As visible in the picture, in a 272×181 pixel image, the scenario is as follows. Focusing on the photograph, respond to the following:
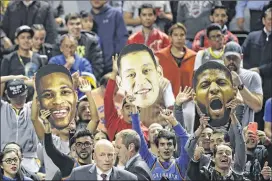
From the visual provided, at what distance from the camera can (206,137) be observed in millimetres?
15914

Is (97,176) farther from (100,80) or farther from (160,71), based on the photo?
(100,80)

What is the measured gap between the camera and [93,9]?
19.5 metres

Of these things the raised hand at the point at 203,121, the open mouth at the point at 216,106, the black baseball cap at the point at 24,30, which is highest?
the black baseball cap at the point at 24,30

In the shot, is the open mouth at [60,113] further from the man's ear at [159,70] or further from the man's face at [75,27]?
the man's face at [75,27]

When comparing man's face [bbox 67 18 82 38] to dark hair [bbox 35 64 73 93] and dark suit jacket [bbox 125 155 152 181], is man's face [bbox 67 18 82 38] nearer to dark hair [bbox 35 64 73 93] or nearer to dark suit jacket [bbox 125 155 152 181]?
dark hair [bbox 35 64 73 93]

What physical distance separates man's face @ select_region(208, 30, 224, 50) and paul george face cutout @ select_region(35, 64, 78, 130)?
95.6 inches

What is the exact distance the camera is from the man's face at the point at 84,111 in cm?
1689

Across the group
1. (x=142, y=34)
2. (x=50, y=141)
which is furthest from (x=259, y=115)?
(x=50, y=141)

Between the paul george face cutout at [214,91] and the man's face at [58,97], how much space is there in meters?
1.35

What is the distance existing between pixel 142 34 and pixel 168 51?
1.06 meters

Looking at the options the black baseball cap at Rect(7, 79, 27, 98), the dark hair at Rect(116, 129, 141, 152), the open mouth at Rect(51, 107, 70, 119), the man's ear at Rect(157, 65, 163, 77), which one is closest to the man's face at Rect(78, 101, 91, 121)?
the black baseball cap at Rect(7, 79, 27, 98)

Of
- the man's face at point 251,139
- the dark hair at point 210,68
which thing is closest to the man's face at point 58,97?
the dark hair at point 210,68

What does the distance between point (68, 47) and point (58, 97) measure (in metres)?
2.39

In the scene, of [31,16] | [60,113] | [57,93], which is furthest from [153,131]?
[31,16]
